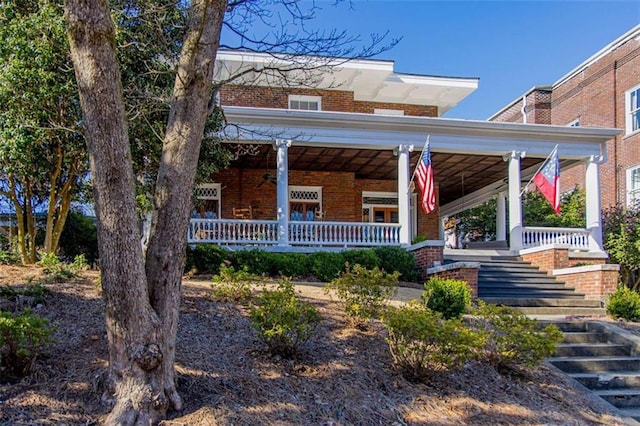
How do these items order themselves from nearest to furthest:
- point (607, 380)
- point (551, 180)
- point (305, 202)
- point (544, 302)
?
point (607, 380), point (544, 302), point (551, 180), point (305, 202)

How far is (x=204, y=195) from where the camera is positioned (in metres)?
16.0

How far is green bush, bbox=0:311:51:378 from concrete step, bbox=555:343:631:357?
254 inches

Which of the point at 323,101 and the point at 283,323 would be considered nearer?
the point at 283,323

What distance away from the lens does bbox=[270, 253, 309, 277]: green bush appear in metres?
11.1

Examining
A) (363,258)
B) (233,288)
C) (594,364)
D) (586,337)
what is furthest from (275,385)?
(363,258)

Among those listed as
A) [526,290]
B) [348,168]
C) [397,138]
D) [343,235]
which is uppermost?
[397,138]

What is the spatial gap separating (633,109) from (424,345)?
18138 millimetres

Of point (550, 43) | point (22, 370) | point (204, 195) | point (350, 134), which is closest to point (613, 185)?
point (550, 43)

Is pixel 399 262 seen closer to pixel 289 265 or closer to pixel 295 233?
pixel 289 265

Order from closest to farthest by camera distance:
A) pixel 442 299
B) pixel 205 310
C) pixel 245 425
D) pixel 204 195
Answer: pixel 245 425, pixel 205 310, pixel 442 299, pixel 204 195

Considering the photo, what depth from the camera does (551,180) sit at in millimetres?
12828

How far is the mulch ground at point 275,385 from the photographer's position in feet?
13.5

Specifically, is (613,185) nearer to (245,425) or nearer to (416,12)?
(416,12)

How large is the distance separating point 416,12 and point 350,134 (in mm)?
4097
